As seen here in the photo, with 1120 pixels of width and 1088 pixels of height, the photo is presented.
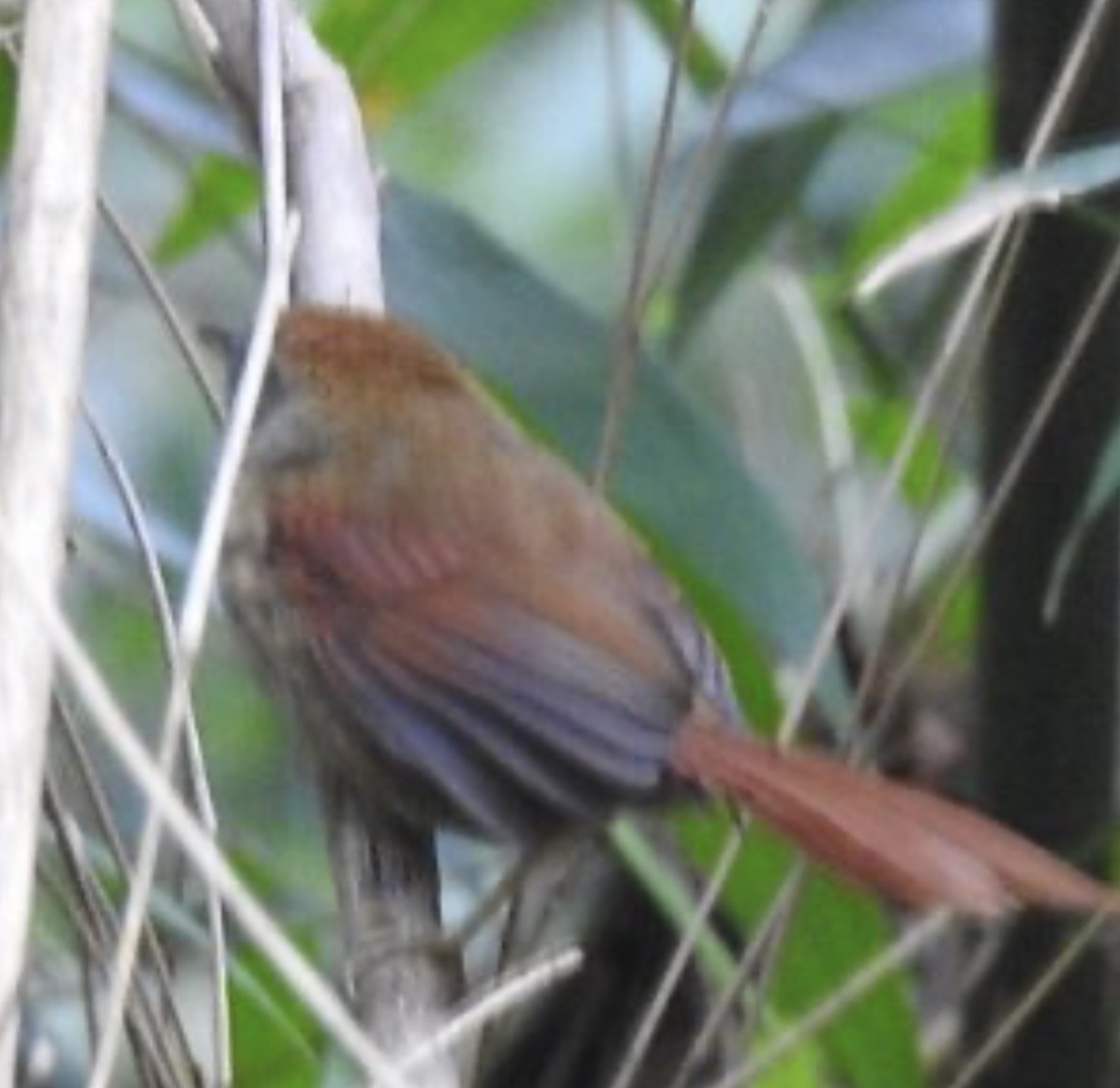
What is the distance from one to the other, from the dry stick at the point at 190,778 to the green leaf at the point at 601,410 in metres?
0.57

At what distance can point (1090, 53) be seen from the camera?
2240 mm

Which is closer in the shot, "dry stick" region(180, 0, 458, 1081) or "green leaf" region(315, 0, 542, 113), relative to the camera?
"dry stick" region(180, 0, 458, 1081)

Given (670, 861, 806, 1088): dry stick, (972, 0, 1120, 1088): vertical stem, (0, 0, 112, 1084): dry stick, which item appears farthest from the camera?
(972, 0, 1120, 1088): vertical stem

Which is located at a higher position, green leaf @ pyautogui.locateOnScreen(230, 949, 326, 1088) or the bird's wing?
the bird's wing

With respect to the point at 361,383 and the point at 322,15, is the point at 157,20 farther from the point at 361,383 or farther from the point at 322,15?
the point at 361,383

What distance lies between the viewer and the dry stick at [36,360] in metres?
1.24

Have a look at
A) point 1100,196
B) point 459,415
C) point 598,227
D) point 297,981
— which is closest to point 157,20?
point 598,227

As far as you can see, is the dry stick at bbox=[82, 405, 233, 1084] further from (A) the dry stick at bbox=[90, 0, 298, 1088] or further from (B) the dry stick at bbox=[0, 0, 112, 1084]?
(B) the dry stick at bbox=[0, 0, 112, 1084]

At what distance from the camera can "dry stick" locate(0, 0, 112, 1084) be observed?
124cm

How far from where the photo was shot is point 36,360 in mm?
1306

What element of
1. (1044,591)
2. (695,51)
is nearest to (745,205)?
(695,51)

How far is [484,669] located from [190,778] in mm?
254

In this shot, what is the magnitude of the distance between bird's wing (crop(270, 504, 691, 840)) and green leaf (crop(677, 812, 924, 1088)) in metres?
0.28

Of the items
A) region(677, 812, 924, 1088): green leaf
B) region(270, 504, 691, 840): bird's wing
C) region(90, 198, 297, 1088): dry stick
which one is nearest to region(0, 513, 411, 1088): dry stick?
region(90, 198, 297, 1088): dry stick
